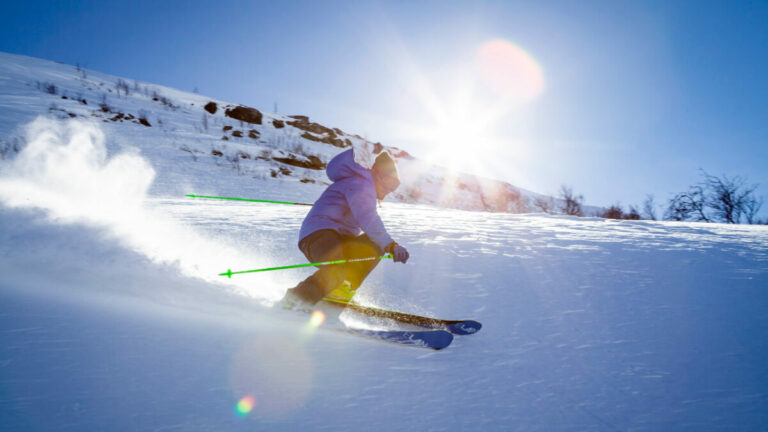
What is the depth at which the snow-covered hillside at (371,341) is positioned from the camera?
4.56 feet

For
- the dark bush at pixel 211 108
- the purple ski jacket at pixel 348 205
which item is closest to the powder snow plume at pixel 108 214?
the purple ski jacket at pixel 348 205

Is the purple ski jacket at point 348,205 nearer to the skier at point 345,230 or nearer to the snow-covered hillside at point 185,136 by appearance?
the skier at point 345,230

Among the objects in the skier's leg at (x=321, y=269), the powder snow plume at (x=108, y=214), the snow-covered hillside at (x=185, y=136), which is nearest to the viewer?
the skier's leg at (x=321, y=269)

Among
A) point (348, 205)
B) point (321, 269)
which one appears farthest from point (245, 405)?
point (348, 205)

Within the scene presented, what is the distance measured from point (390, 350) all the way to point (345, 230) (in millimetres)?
1150

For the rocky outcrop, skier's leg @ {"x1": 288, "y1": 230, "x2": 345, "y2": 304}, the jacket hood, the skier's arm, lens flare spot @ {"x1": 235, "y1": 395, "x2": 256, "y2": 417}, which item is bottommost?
lens flare spot @ {"x1": 235, "y1": 395, "x2": 256, "y2": 417}

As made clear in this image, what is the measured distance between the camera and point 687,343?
2.15 meters

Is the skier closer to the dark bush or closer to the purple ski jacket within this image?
the purple ski jacket

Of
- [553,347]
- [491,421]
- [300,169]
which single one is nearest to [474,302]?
[553,347]

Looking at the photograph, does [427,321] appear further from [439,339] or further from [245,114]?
[245,114]

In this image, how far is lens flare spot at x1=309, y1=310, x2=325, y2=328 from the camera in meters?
2.32

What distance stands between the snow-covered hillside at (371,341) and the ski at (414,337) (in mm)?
58

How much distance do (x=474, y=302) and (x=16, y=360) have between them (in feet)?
8.70

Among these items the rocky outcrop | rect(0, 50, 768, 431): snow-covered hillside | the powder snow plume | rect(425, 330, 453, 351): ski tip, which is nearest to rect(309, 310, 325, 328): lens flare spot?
rect(0, 50, 768, 431): snow-covered hillside
